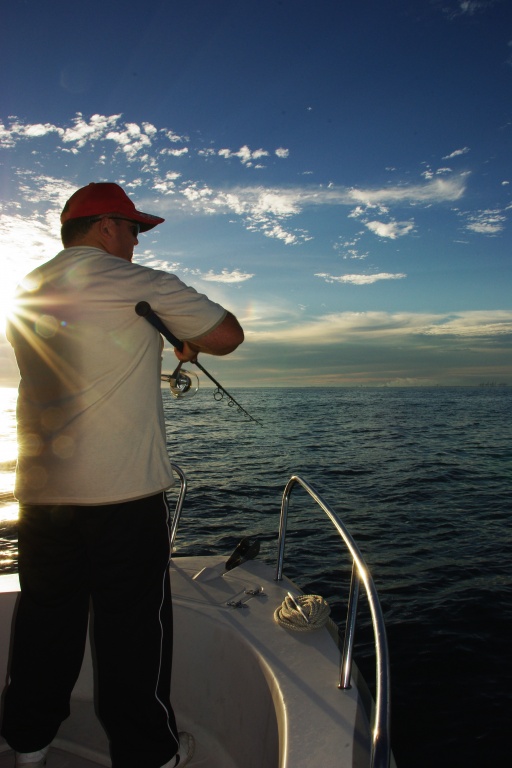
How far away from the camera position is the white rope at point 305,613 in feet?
7.98

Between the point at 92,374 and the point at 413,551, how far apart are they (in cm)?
782

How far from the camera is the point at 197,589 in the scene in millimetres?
2926

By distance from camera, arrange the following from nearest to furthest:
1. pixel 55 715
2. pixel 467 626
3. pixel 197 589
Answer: pixel 55 715, pixel 197 589, pixel 467 626

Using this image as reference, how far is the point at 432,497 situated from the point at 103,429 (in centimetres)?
1205

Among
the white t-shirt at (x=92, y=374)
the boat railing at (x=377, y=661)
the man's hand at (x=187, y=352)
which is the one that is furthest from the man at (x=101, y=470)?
the boat railing at (x=377, y=661)

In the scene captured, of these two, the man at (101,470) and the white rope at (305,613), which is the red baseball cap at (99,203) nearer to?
the man at (101,470)

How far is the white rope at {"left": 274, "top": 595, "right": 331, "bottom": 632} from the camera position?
243 cm

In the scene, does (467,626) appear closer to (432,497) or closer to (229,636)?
(229,636)

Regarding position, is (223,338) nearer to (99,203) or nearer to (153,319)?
(153,319)

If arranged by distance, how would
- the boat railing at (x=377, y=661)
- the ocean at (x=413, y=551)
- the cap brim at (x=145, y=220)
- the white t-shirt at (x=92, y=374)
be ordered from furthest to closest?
1. the ocean at (x=413, y=551)
2. the cap brim at (x=145, y=220)
3. the white t-shirt at (x=92, y=374)
4. the boat railing at (x=377, y=661)

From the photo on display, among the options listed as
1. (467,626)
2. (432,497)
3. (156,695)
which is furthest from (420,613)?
(432,497)

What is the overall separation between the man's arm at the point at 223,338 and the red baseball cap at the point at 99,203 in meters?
0.54

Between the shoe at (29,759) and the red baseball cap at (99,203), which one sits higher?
the red baseball cap at (99,203)

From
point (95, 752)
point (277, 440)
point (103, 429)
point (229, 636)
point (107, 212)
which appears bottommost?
point (277, 440)
